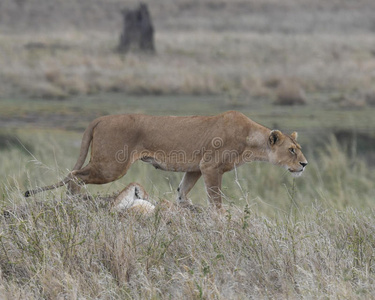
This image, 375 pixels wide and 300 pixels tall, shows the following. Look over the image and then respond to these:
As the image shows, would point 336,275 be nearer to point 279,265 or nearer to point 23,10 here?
point 279,265

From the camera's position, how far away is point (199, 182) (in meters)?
12.9

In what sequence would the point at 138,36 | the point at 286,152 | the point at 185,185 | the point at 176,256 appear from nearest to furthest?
the point at 176,256, the point at 286,152, the point at 185,185, the point at 138,36

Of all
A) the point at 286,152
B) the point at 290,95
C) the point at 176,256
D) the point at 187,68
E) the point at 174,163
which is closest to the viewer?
the point at 176,256

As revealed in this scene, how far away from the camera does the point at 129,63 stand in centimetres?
3130

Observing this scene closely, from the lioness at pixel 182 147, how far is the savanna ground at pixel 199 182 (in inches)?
8.9

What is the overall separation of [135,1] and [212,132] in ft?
195

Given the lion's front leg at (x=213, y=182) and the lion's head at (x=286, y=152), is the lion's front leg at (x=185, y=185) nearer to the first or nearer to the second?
the lion's front leg at (x=213, y=182)

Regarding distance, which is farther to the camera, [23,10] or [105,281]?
[23,10]

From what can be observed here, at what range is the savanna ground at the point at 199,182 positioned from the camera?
597cm


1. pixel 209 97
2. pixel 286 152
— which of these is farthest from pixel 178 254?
pixel 209 97

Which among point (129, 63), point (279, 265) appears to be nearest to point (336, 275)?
point (279, 265)

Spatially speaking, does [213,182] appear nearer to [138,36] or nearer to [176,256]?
[176,256]

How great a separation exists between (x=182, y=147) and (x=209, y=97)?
1744 centimetres

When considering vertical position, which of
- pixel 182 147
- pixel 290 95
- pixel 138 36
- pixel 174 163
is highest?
pixel 182 147
